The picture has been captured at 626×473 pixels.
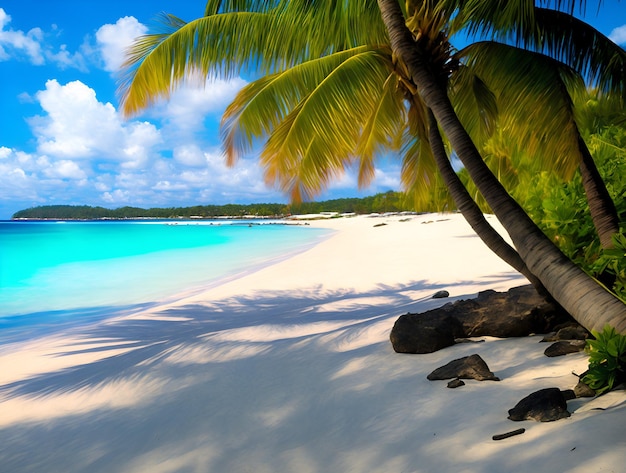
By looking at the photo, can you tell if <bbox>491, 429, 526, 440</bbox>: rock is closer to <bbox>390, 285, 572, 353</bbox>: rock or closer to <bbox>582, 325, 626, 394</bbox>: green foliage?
<bbox>582, 325, 626, 394</bbox>: green foliage

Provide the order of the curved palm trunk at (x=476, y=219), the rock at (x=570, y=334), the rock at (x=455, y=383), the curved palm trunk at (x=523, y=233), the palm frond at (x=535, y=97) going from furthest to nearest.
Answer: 1. the palm frond at (x=535, y=97)
2. the curved palm trunk at (x=476, y=219)
3. the rock at (x=570, y=334)
4. the rock at (x=455, y=383)
5. the curved palm trunk at (x=523, y=233)

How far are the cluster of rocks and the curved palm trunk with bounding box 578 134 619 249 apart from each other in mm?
804

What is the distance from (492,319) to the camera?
437cm

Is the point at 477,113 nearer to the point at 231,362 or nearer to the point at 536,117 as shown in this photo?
the point at 536,117

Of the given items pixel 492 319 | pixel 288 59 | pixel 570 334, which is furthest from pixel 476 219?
pixel 288 59

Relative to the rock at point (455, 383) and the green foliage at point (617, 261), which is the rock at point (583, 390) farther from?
the green foliage at point (617, 261)

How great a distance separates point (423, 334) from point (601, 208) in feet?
6.67

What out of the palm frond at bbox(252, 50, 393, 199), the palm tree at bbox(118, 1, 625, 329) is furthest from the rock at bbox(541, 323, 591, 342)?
the palm frond at bbox(252, 50, 393, 199)

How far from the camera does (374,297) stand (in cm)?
848

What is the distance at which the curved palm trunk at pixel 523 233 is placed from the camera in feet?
9.87

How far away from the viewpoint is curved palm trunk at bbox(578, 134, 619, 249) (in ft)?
13.7

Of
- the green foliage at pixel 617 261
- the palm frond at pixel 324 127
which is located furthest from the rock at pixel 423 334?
the palm frond at pixel 324 127

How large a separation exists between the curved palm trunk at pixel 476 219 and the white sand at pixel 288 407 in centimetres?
66

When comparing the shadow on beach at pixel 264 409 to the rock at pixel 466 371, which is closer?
the shadow on beach at pixel 264 409
